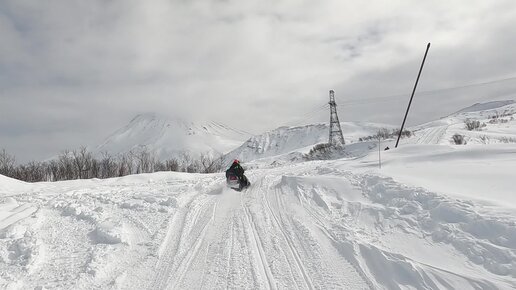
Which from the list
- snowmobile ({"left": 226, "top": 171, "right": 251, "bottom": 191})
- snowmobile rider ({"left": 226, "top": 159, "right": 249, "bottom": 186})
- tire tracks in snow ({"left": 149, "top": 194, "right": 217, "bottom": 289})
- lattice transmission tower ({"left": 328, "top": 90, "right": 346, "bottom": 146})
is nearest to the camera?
tire tracks in snow ({"left": 149, "top": 194, "right": 217, "bottom": 289})

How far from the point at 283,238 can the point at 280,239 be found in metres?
0.09

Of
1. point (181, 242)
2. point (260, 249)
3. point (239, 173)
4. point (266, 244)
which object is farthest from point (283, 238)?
point (239, 173)

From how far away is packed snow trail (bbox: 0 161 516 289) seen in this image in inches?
216

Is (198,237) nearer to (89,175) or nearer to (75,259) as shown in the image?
(75,259)

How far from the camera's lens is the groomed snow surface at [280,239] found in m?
5.52

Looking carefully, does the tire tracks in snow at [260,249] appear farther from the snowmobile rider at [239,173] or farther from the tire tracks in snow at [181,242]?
the snowmobile rider at [239,173]

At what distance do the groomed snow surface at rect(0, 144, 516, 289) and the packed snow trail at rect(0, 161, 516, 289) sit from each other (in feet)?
0.08

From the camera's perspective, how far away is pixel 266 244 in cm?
717

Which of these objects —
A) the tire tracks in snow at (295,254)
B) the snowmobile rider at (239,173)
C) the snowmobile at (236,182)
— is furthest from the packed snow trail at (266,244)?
the snowmobile rider at (239,173)

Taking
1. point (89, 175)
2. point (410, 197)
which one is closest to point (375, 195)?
point (410, 197)

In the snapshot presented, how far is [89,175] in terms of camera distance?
42438mm

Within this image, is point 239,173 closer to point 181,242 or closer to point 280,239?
point 181,242

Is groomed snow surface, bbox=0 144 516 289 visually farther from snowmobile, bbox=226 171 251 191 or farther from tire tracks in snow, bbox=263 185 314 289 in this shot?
snowmobile, bbox=226 171 251 191

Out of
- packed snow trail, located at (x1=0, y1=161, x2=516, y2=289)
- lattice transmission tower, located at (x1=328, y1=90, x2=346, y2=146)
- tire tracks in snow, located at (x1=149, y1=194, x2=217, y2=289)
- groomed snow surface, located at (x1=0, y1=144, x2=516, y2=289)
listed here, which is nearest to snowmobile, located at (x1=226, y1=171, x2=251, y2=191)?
groomed snow surface, located at (x1=0, y1=144, x2=516, y2=289)
